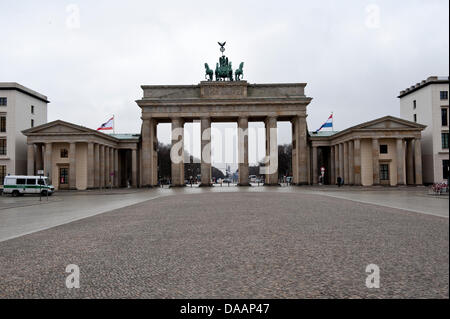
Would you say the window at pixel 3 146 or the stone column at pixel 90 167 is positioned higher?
the window at pixel 3 146

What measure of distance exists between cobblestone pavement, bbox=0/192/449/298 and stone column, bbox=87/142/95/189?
46.5 meters

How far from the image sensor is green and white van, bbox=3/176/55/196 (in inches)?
1866

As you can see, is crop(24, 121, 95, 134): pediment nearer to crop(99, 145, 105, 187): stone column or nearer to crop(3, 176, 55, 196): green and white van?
crop(99, 145, 105, 187): stone column

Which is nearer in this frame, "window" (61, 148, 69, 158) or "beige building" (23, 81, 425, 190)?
"beige building" (23, 81, 425, 190)

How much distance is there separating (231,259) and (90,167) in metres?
55.3

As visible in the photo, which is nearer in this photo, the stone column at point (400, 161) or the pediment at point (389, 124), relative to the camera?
the pediment at point (389, 124)

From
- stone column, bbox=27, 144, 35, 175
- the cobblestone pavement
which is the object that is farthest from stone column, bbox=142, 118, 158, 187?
the cobblestone pavement

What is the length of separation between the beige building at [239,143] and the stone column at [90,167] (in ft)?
0.47

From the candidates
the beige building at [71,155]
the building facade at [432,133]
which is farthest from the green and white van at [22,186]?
the building facade at [432,133]

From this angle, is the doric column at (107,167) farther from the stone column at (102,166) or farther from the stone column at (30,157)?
the stone column at (30,157)

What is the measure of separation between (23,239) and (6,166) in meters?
57.4

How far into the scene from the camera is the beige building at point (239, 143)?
5947 cm

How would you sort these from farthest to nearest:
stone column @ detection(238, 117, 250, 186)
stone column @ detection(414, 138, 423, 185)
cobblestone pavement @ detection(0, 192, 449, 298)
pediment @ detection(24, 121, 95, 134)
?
stone column @ detection(238, 117, 250, 186)
pediment @ detection(24, 121, 95, 134)
stone column @ detection(414, 138, 423, 185)
cobblestone pavement @ detection(0, 192, 449, 298)

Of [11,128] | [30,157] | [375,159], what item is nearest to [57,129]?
[30,157]
